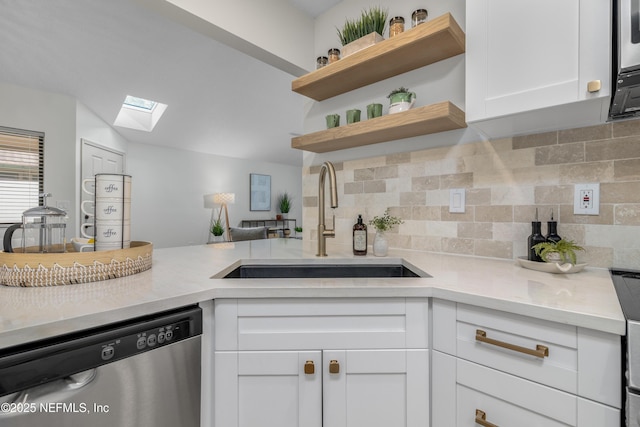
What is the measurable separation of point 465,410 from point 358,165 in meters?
1.42

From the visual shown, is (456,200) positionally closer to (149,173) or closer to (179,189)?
(149,173)

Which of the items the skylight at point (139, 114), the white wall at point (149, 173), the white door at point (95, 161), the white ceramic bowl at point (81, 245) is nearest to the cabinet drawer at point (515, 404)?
the white ceramic bowl at point (81, 245)

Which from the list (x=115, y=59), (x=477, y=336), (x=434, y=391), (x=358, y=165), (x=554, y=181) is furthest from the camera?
(x=115, y=59)

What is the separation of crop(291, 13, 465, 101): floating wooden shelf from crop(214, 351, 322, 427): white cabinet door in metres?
1.39

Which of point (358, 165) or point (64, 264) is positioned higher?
point (358, 165)

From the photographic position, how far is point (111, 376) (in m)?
0.73

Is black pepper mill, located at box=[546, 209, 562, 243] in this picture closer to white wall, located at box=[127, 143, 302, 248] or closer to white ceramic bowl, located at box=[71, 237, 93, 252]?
white ceramic bowl, located at box=[71, 237, 93, 252]

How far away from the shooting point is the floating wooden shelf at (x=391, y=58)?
4.58ft

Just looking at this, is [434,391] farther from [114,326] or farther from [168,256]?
[168,256]

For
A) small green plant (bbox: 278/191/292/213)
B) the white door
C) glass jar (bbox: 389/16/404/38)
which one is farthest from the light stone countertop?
small green plant (bbox: 278/191/292/213)

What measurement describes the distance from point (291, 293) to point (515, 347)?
61 centimetres

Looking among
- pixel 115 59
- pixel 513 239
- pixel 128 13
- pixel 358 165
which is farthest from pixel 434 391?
pixel 115 59

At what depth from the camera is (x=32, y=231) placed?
3.70 ft

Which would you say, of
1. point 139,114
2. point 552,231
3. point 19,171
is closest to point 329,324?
point 552,231
